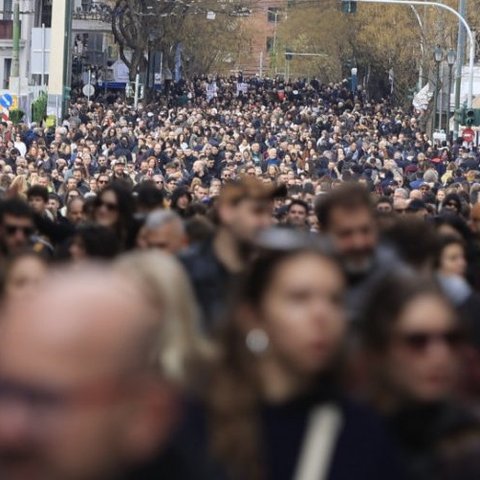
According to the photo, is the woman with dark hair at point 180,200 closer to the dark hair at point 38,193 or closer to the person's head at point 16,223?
the dark hair at point 38,193

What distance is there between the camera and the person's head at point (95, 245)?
911 cm

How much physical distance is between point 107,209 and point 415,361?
686 cm

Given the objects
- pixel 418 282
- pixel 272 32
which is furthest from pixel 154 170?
pixel 272 32

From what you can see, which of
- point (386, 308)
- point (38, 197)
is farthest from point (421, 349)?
point (38, 197)

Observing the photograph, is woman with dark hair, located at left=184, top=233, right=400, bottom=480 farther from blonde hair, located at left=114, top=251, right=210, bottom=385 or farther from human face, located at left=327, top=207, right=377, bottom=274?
human face, located at left=327, top=207, right=377, bottom=274

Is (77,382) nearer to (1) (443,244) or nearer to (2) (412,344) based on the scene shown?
(2) (412,344)

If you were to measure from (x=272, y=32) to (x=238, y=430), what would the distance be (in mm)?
178966

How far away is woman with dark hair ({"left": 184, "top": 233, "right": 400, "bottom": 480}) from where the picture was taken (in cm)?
382

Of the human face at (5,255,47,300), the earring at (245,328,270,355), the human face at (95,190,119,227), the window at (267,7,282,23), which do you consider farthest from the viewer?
the window at (267,7,282,23)

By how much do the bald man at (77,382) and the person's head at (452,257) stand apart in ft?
19.1

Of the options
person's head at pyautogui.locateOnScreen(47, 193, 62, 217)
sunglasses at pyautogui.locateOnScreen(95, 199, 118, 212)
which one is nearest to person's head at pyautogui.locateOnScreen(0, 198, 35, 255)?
sunglasses at pyautogui.locateOnScreen(95, 199, 118, 212)

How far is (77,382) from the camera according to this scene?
105 inches

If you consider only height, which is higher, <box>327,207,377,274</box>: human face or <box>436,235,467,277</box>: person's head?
<box>327,207,377,274</box>: human face

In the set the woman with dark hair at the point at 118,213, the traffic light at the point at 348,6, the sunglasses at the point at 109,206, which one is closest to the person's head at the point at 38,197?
the woman with dark hair at the point at 118,213
